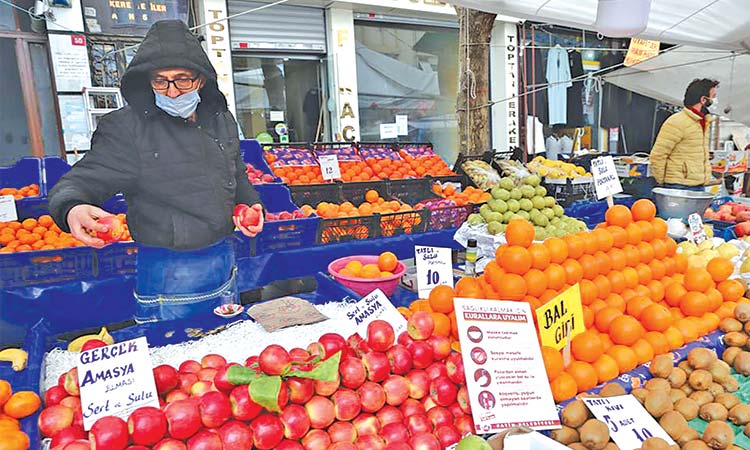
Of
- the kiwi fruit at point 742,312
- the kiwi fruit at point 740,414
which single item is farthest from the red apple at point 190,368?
the kiwi fruit at point 742,312

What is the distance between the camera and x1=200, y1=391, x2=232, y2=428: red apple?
1052 millimetres

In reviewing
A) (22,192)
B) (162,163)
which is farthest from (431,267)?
(22,192)

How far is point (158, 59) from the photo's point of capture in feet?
6.56

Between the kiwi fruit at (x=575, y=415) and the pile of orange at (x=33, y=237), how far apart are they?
2.66 m

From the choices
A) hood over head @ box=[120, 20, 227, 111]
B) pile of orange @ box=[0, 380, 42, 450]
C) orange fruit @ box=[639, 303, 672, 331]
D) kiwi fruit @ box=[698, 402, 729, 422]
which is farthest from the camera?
hood over head @ box=[120, 20, 227, 111]

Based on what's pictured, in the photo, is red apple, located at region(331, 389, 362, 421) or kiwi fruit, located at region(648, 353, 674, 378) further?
kiwi fruit, located at region(648, 353, 674, 378)

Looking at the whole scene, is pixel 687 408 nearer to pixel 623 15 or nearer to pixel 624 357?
pixel 624 357

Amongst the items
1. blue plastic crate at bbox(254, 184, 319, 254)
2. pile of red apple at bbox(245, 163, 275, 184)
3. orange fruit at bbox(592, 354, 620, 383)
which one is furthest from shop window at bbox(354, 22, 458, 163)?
orange fruit at bbox(592, 354, 620, 383)

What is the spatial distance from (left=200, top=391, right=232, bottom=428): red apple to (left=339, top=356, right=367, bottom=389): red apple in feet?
0.94

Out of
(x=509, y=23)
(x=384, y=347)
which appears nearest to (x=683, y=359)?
(x=384, y=347)

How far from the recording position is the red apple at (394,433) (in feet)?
3.74

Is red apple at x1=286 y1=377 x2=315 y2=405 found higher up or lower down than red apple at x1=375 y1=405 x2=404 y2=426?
higher up

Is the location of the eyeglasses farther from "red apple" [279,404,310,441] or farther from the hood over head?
"red apple" [279,404,310,441]

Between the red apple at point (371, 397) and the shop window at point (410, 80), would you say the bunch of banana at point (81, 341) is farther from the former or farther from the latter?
the shop window at point (410, 80)
